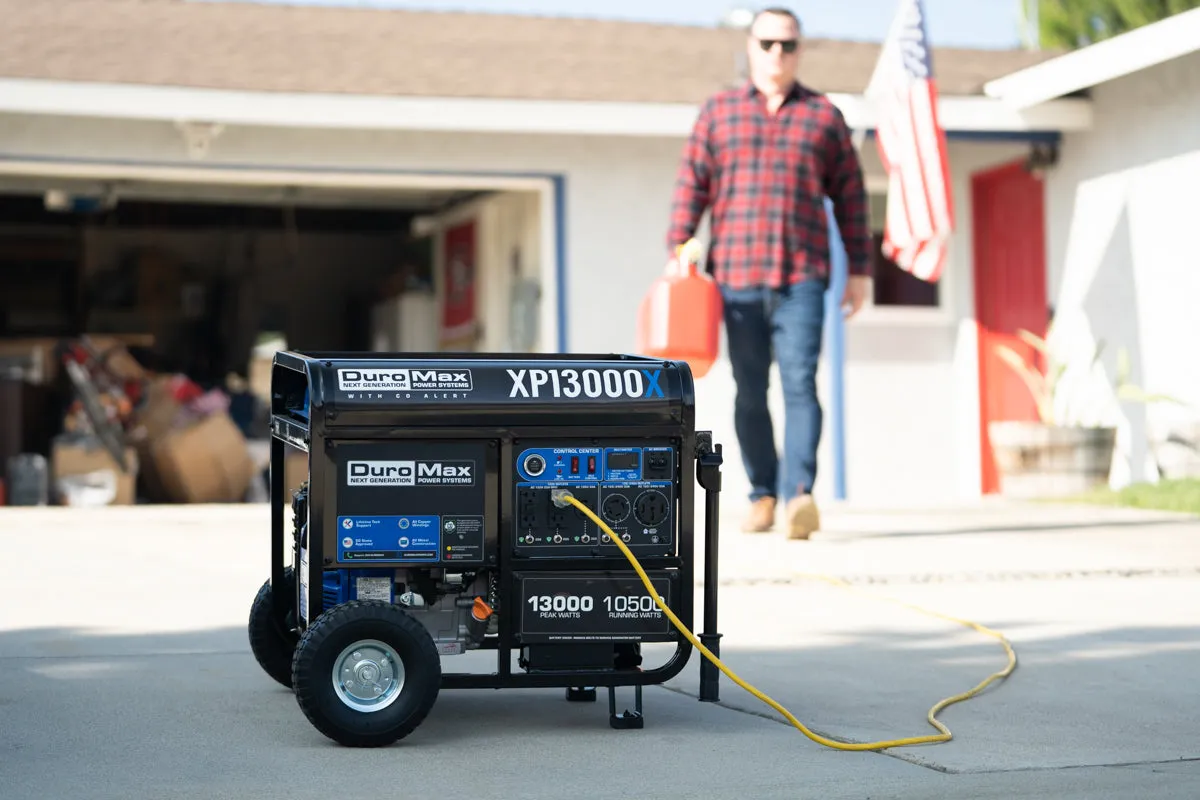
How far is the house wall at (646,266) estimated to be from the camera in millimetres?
11492

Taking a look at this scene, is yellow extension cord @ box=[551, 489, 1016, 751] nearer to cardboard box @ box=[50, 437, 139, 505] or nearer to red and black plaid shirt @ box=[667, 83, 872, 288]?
red and black plaid shirt @ box=[667, 83, 872, 288]

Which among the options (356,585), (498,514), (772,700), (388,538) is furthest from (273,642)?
(772,700)

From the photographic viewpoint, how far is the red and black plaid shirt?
7.10 metres

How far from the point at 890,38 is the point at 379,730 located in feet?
26.1

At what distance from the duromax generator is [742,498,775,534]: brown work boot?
3.50 meters

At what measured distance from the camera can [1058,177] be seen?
12180 mm

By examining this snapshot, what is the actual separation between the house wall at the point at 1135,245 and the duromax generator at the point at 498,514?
770cm

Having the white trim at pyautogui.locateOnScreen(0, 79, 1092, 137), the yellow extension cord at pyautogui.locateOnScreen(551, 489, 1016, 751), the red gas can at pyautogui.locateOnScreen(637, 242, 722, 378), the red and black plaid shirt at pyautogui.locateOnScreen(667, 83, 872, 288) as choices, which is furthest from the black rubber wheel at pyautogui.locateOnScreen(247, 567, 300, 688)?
the white trim at pyautogui.locateOnScreen(0, 79, 1092, 137)

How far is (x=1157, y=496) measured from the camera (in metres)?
9.31

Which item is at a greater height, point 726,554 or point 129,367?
point 129,367

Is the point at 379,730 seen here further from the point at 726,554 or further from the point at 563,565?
the point at 726,554

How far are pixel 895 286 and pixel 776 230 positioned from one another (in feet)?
19.4

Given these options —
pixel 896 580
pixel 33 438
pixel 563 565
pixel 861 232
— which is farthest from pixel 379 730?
pixel 33 438

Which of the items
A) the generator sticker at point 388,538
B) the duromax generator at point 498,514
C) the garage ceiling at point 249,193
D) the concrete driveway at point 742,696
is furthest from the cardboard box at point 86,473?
the generator sticker at point 388,538
